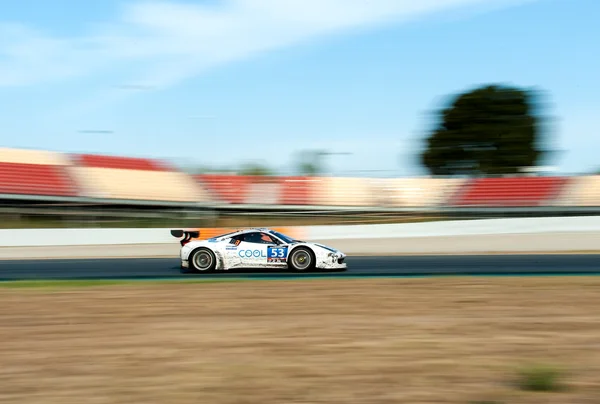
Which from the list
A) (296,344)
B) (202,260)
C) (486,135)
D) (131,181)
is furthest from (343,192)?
(486,135)

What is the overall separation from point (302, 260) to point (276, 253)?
1.90ft

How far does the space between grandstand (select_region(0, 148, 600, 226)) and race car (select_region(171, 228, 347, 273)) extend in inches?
602

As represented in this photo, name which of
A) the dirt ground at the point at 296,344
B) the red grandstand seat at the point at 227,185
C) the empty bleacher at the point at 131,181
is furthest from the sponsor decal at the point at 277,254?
the empty bleacher at the point at 131,181

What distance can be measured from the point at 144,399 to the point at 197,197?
26.1 metres

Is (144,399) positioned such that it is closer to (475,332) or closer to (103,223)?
(475,332)

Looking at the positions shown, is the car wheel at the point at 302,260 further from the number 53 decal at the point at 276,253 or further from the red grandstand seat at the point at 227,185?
the red grandstand seat at the point at 227,185

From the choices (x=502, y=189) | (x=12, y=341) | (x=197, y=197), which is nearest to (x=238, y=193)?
(x=197, y=197)

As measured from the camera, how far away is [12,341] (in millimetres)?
6934

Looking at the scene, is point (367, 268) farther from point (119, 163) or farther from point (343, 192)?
point (119, 163)

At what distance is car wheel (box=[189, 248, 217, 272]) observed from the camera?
14.9 metres

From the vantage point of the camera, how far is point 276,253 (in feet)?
48.5

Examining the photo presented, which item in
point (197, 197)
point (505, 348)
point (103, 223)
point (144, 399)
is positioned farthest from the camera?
point (197, 197)

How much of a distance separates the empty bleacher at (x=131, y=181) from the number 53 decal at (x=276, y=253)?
16.2 meters

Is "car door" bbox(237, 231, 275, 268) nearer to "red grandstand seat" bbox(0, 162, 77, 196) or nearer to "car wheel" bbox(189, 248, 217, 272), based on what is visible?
"car wheel" bbox(189, 248, 217, 272)
